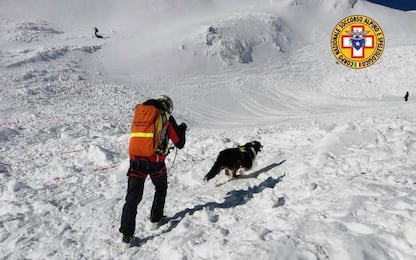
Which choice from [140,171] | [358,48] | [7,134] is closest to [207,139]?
[140,171]

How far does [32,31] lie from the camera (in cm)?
4322

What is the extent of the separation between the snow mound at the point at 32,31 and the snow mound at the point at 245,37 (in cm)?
1786

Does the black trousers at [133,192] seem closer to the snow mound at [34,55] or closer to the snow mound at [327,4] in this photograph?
the snow mound at [34,55]

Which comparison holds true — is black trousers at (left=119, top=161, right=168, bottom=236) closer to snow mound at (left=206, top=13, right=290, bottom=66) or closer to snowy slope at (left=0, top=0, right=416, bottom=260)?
snowy slope at (left=0, top=0, right=416, bottom=260)

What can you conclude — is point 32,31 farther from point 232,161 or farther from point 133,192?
point 133,192

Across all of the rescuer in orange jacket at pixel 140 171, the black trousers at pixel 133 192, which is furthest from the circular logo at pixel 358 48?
the black trousers at pixel 133 192

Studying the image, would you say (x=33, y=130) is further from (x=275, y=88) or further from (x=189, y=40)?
(x=189, y=40)

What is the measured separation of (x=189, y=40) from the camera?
41562 millimetres

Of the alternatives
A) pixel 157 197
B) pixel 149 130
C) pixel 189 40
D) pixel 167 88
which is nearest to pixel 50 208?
pixel 157 197

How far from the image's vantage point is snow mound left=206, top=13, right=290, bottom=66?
42.4 metres

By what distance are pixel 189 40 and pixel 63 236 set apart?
122 feet

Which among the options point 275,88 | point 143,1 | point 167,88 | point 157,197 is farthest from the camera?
point 143,1

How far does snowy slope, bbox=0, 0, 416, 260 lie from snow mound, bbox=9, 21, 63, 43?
0.22m

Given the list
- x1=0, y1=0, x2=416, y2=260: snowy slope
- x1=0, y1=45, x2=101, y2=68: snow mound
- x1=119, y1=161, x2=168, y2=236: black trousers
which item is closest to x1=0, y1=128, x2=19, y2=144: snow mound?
x1=0, y1=0, x2=416, y2=260: snowy slope
